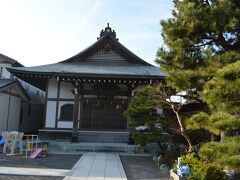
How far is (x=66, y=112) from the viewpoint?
20.0 metres

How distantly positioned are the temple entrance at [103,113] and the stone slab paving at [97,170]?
5.62 m

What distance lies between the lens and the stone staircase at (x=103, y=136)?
63.3 ft

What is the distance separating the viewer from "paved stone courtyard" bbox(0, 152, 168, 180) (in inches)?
398

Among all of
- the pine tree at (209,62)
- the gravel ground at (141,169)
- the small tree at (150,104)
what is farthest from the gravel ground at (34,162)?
the pine tree at (209,62)

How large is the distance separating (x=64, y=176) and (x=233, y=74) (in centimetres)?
617

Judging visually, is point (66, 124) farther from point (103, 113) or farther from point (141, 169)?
point (141, 169)

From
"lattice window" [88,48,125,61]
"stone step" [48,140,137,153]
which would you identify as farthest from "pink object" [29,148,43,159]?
"lattice window" [88,48,125,61]

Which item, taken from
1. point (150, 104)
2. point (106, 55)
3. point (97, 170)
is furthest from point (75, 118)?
point (97, 170)

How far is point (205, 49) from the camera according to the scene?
10.1 m

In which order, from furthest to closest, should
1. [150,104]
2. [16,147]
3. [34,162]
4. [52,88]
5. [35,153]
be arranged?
[52,88] → [16,147] → [35,153] → [150,104] → [34,162]

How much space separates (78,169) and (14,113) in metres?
Result: 11.9

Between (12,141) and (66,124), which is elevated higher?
(66,124)

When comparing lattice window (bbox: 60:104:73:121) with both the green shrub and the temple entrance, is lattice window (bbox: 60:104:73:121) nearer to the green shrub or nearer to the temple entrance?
the temple entrance

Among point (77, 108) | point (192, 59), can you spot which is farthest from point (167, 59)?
point (77, 108)
